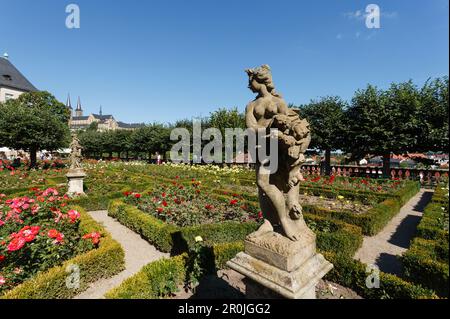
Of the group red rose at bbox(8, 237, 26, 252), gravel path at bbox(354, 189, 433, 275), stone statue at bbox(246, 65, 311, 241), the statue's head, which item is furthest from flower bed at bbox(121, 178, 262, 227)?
the statue's head

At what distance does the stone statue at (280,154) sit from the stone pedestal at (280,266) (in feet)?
0.48

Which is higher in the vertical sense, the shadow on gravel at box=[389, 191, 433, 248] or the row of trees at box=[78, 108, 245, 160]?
the row of trees at box=[78, 108, 245, 160]

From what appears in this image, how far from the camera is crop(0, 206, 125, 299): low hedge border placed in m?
3.94

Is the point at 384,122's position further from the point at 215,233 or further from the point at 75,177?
the point at 75,177

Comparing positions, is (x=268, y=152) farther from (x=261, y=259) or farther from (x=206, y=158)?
(x=206, y=158)

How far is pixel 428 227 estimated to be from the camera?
6.23 m

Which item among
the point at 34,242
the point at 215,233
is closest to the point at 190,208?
the point at 215,233

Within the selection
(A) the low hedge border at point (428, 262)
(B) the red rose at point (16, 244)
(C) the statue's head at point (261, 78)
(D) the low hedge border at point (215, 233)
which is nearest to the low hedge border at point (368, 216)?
(D) the low hedge border at point (215, 233)

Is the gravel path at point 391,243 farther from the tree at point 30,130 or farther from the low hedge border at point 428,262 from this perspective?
the tree at point 30,130

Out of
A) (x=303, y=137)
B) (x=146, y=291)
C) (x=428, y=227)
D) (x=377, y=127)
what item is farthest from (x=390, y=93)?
(x=146, y=291)

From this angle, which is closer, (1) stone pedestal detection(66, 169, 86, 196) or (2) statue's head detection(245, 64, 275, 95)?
(2) statue's head detection(245, 64, 275, 95)

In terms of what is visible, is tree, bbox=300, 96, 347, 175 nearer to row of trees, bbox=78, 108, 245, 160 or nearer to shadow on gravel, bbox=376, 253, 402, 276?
row of trees, bbox=78, 108, 245, 160

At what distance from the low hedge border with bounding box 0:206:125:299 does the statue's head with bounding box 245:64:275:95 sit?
4654mm
